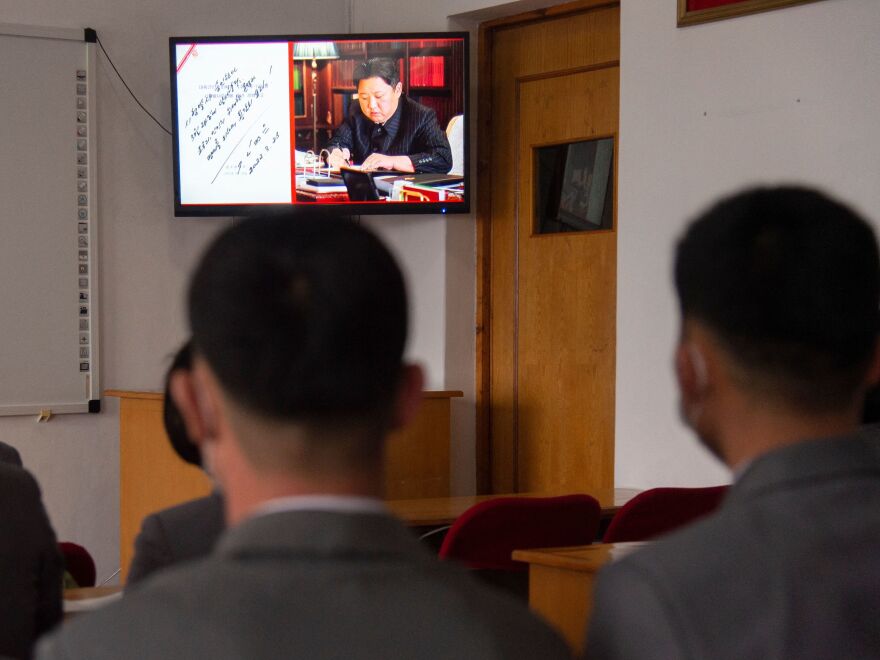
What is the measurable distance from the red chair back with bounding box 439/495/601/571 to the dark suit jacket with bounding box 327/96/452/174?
238cm

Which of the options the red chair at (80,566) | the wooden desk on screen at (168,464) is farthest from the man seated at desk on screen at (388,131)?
the red chair at (80,566)

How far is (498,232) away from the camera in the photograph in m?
5.25

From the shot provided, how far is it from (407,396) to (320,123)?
168 inches

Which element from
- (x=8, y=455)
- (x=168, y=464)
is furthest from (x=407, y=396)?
(x=168, y=464)

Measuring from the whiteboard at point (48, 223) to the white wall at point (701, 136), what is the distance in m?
2.34

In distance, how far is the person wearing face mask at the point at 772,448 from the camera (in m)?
0.93

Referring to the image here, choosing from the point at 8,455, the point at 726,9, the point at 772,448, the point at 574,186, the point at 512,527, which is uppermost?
the point at 726,9

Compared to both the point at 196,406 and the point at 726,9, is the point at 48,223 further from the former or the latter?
the point at 196,406

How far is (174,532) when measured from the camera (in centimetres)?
181

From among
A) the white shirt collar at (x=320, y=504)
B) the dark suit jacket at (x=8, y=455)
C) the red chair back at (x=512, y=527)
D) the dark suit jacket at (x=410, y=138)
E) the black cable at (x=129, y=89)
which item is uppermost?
the black cable at (x=129, y=89)

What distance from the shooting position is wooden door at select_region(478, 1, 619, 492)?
4840 millimetres

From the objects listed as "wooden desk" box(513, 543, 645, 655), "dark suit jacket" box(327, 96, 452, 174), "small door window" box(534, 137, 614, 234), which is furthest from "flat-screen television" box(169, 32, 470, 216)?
"wooden desk" box(513, 543, 645, 655)

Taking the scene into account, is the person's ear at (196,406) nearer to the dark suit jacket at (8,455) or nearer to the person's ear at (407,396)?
the person's ear at (407,396)

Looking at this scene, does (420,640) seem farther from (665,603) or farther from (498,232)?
(498,232)
